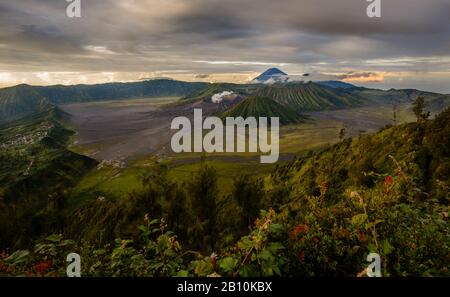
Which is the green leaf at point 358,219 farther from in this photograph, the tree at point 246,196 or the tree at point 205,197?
the tree at point 246,196

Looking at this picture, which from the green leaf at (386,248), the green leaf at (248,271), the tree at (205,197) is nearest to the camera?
the green leaf at (248,271)

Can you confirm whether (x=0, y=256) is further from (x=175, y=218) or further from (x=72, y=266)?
(x=175, y=218)

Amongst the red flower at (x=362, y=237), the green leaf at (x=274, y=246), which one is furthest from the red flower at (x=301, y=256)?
the red flower at (x=362, y=237)

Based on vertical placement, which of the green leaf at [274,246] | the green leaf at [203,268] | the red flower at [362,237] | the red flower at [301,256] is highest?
the green leaf at [274,246]

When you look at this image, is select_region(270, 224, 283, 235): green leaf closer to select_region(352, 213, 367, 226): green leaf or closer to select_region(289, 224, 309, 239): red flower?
select_region(289, 224, 309, 239): red flower

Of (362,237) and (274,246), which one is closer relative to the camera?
(274,246)

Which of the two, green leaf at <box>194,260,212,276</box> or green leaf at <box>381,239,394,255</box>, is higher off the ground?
green leaf at <box>381,239,394,255</box>

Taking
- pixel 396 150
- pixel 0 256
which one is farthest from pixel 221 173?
pixel 0 256

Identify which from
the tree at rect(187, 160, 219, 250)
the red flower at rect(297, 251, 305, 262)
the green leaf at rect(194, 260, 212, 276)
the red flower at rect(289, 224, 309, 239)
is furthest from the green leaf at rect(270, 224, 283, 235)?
the tree at rect(187, 160, 219, 250)

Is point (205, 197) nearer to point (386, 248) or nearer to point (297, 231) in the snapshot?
point (297, 231)

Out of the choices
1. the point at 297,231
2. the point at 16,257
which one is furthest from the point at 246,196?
the point at 16,257
